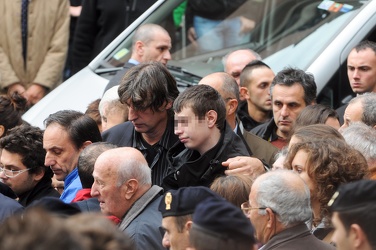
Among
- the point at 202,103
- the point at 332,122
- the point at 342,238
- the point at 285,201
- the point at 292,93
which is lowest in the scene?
the point at 292,93

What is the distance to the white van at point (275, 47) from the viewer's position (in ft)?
28.6

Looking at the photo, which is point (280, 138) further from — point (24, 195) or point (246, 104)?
point (24, 195)

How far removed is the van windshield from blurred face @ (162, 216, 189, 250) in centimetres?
429

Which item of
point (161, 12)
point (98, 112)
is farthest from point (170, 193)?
point (161, 12)

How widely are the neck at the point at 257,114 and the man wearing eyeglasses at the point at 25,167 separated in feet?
6.59

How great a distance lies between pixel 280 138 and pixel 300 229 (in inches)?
115

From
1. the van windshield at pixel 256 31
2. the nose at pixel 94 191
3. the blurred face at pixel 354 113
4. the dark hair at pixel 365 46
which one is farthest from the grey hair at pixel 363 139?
the van windshield at pixel 256 31

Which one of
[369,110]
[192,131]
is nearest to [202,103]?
[192,131]

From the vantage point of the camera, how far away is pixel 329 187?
5625 millimetres

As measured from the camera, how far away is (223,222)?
3.93m

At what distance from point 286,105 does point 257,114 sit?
0.85 metres

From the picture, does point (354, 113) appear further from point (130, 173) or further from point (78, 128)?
point (78, 128)

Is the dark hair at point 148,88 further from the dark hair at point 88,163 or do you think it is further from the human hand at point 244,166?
the human hand at point 244,166

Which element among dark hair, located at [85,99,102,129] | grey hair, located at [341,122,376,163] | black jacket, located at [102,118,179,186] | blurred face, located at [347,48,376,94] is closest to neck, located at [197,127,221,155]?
black jacket, located at [102,118,179,186]
